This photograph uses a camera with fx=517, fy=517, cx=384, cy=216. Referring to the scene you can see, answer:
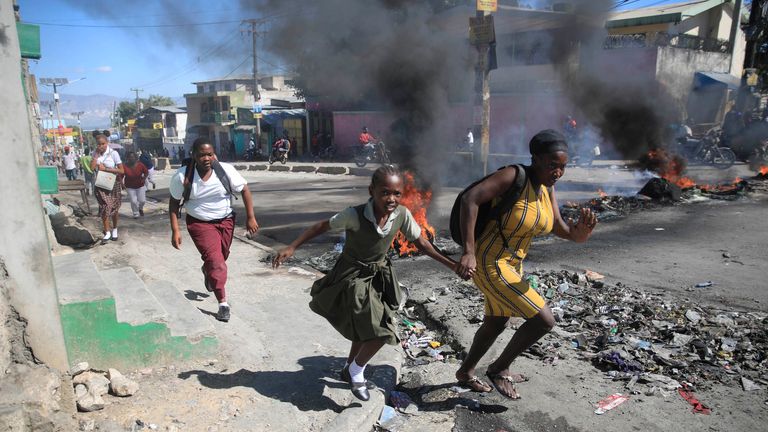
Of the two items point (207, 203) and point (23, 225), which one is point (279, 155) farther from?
point (23, 225)

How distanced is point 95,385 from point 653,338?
141 inches

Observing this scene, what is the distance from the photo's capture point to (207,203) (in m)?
3.84

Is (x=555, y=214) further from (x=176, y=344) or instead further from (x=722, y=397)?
(x=176, y=344)

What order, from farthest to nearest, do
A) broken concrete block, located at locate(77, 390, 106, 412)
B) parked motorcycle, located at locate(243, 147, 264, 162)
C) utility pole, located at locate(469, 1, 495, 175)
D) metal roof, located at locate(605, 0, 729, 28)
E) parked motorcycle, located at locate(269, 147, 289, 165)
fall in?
parked motorcycle, located at locate(243, 147, 264, 162) → parked motorcycle, located at locate(269, 147, 289, 165) → metal roof, located at locate(605, 0, 729, 28) → utility pole, located at locate(469, 1, 495, 175) → broken concrete block, located at locate(77, 390, 106, 412)

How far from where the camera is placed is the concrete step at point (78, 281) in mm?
2914

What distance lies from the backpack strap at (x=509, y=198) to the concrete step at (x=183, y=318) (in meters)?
1.90

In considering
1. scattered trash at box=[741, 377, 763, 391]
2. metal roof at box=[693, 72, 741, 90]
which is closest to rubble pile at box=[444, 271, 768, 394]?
scattered trash at box=[741, 377, 763, 391]

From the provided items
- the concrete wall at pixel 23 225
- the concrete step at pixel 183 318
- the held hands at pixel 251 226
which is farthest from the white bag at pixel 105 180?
the concrete wall at pixel 23 225

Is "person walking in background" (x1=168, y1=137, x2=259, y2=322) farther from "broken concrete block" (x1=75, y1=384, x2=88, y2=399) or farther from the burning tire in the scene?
the burning tire

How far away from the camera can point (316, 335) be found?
12.6 feet

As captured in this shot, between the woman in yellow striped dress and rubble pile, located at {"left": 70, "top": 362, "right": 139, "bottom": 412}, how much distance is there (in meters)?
1.89

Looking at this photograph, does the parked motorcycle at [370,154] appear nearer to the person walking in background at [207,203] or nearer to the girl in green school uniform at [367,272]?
the person walking in background at [207,203]

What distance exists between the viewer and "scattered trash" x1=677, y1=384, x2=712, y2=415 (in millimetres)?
2873

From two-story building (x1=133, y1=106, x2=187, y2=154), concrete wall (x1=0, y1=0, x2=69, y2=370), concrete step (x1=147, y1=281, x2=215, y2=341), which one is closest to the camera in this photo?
concrete wall (x1=0, y1=0, x2=69, y2=370)
